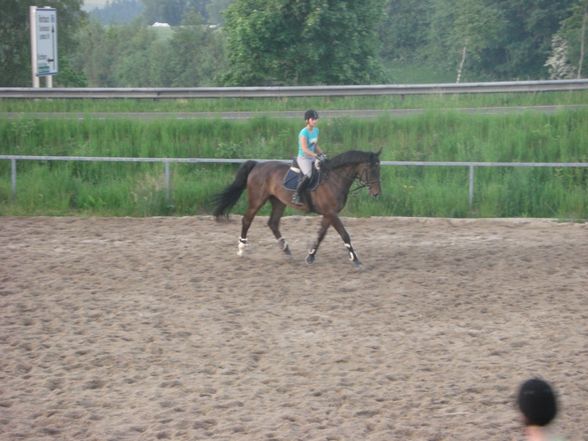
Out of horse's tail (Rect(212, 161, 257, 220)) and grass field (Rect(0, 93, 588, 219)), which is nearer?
horse's tail (Rect(212, 161, 257, 220))

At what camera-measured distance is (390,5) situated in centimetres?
5916

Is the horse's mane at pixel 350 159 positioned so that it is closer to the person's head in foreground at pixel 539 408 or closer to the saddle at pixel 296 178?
the saddle at pixel 296 178

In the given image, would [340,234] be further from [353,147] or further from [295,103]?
[295,103]

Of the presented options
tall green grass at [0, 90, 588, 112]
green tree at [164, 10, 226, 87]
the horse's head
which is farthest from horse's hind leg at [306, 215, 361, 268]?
green tree at [164, 10, 226, 87]

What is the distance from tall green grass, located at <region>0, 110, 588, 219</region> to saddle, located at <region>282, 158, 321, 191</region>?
12.6 feet

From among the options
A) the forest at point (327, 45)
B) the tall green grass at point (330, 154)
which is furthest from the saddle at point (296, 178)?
the forest at point (327, 45)

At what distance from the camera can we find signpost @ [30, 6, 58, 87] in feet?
97.5

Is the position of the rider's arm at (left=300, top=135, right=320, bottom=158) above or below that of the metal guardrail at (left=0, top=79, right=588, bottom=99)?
below

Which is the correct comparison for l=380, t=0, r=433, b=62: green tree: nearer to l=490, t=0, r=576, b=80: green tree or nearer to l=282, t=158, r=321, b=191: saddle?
l=490, t=0, r=576, b=80: green tree

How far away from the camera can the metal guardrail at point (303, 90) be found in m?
24.4

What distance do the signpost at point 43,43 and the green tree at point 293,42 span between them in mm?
5848

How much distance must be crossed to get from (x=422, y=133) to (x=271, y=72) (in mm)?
13013

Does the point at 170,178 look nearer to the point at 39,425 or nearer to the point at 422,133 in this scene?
the point at 422,133

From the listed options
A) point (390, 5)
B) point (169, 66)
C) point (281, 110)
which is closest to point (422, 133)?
point (281, 110)
